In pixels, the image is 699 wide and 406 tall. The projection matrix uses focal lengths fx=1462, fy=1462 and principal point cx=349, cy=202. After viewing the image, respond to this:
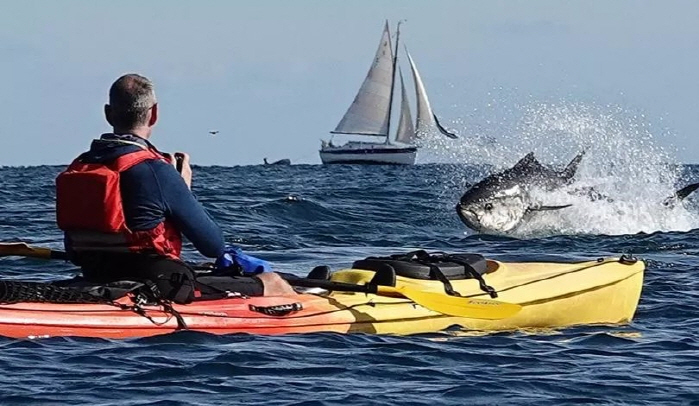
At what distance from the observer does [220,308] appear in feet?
27.3

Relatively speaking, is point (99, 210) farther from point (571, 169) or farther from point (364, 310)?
point (571, 169)

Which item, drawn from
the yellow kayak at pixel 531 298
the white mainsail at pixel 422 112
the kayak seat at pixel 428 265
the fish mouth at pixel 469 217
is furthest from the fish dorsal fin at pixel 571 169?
the white mainsail at pixel 422 112

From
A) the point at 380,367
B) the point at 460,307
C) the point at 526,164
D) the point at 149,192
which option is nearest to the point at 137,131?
the point at 149,192

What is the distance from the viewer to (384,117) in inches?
3152

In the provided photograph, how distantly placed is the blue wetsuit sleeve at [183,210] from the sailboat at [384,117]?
6870cm

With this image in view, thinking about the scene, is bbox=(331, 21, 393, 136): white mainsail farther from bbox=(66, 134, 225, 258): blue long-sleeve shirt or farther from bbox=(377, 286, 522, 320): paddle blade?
bbox=(66, 134, 225, 258): blue long-sleeve shirt

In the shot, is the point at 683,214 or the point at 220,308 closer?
the point at 220,308

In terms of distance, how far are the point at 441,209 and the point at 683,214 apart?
431cm

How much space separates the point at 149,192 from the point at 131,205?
12 cm

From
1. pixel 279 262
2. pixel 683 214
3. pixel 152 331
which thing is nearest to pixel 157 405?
pixel 152 331

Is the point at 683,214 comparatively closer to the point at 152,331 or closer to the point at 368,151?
the point at 152,331

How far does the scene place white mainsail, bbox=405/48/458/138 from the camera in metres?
76.9

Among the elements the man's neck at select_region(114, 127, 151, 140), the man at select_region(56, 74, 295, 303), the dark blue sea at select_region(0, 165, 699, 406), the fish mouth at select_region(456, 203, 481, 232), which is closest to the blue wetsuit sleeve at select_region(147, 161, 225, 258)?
the man at select_region(56, 74, 295, 303)

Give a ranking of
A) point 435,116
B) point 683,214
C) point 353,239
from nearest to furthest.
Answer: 1. point 353,239
2. point 683,214
3. point 435,116
